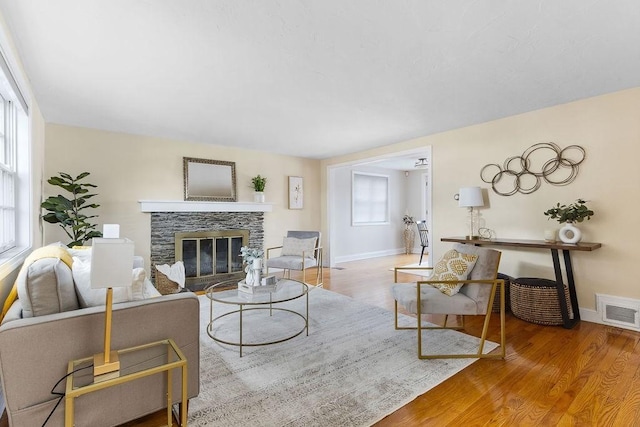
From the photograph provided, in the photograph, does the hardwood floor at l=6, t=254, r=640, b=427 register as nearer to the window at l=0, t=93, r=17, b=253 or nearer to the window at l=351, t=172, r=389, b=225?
the window at l=0, t=93, r=17, b=253

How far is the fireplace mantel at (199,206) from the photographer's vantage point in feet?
14.6

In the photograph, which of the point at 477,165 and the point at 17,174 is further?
the point at 477,165

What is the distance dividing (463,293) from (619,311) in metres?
1.71

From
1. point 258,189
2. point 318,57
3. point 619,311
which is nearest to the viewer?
point 318,57

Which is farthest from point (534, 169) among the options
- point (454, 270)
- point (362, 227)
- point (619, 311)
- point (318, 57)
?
point (362, 227)

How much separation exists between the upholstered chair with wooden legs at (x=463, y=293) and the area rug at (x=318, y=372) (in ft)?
0.74

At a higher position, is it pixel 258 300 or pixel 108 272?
pixel 108 272

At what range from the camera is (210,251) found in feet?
16.4

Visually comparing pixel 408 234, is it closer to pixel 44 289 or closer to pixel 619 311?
pixel 619 311

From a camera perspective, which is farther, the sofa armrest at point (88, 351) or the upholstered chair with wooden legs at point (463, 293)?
the upholstered chair with wooden legs at point (463, 293)

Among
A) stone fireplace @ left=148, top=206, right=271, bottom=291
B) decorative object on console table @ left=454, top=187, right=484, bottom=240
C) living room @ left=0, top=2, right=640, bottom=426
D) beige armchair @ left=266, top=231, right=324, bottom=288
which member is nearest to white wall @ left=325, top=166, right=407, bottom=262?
living room @ left=0, top=2, right=640, bottom=426

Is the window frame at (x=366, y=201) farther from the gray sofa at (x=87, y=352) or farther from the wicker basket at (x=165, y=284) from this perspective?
the gray sofa at (x=87, y=352)

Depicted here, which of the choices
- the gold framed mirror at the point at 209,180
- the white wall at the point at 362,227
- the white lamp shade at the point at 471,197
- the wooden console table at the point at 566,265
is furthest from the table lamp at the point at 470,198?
the gold framed mirror at the point at 209,180

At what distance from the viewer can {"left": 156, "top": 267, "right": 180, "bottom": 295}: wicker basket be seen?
14.3ft
